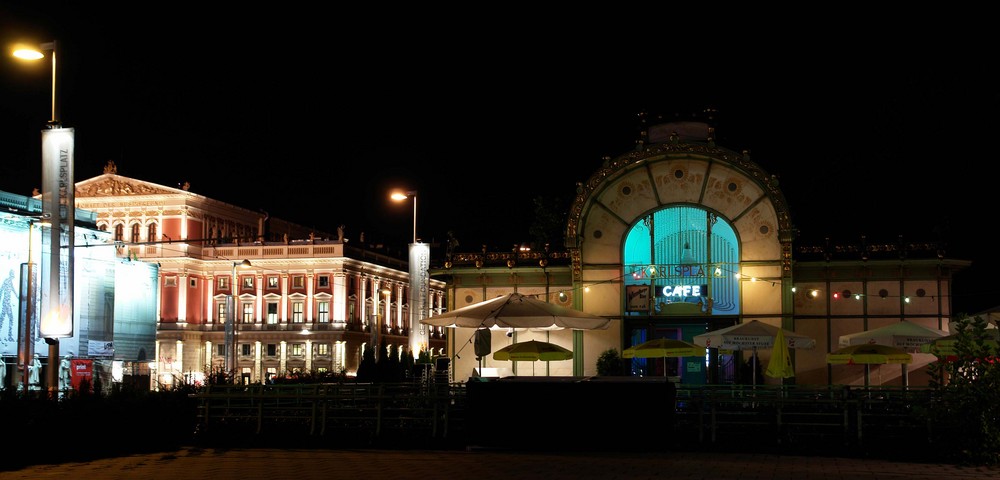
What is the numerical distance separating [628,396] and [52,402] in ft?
32.6

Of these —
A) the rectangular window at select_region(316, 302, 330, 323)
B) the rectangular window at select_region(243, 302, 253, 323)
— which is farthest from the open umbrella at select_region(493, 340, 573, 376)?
the rectangular window at select_region(243, 302, 253, 323)

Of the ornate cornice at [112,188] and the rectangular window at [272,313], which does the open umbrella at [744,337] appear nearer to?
the rectangular window at [272,313]

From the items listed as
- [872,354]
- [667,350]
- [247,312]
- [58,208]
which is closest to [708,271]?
[667,350]

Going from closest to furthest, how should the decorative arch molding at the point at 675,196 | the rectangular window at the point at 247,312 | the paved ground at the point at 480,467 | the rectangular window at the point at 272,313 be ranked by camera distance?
the paved ground at the point at 480,467 → the decorative arch molding at the point at 675,196 → the rectangular window at the point at 272,313 → the rectangular window at the point at 247,312

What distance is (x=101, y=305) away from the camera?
189 feet

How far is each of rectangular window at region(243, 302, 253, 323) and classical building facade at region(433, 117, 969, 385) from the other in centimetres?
5764

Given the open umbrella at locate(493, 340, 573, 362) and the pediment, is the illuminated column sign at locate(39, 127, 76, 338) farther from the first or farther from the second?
the pediment

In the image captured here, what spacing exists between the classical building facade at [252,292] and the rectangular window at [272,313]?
8 centimetres

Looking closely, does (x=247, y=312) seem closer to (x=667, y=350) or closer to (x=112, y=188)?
(x=112, y=188)

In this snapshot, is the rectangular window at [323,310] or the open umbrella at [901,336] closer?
the open umbrella at [901,336]

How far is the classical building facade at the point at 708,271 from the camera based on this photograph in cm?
3466

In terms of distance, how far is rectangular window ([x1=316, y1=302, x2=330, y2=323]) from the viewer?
90.2 metres

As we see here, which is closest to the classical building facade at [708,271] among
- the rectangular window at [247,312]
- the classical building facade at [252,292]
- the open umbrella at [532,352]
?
the open umbrella at [532,352]

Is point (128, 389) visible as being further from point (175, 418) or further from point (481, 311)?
point (481, 311)
